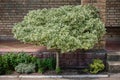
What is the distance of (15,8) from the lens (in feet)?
35.4

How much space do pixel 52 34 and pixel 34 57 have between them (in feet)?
3.96

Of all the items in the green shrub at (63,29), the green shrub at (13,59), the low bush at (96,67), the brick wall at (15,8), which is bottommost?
the low bush at (96,67)

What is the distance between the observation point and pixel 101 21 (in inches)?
335

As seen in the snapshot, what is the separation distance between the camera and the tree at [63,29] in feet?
Answer: 25.0

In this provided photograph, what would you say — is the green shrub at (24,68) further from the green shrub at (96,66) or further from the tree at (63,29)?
the green shrub at (96,66)

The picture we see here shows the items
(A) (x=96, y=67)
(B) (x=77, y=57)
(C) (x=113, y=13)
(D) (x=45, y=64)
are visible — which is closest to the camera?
(A) (x=96, y=67)

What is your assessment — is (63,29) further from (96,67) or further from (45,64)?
(96,67)

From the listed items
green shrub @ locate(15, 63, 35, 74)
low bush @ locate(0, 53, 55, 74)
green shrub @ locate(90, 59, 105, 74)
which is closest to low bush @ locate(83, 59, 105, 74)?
green shrub @ locate(90, 59, 105, 74)

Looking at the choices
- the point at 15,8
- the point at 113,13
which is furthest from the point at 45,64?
the point at 113,13

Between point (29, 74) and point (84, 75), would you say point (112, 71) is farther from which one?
point (29, 74)

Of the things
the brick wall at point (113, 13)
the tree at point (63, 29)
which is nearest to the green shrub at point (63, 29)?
the tree at point (63, 29)

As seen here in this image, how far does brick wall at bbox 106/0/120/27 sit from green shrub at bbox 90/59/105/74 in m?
2.41

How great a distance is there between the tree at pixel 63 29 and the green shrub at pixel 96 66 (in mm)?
644

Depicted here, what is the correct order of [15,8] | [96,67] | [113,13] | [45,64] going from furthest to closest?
[15,8], [113,13], [45,64], [96,67]
